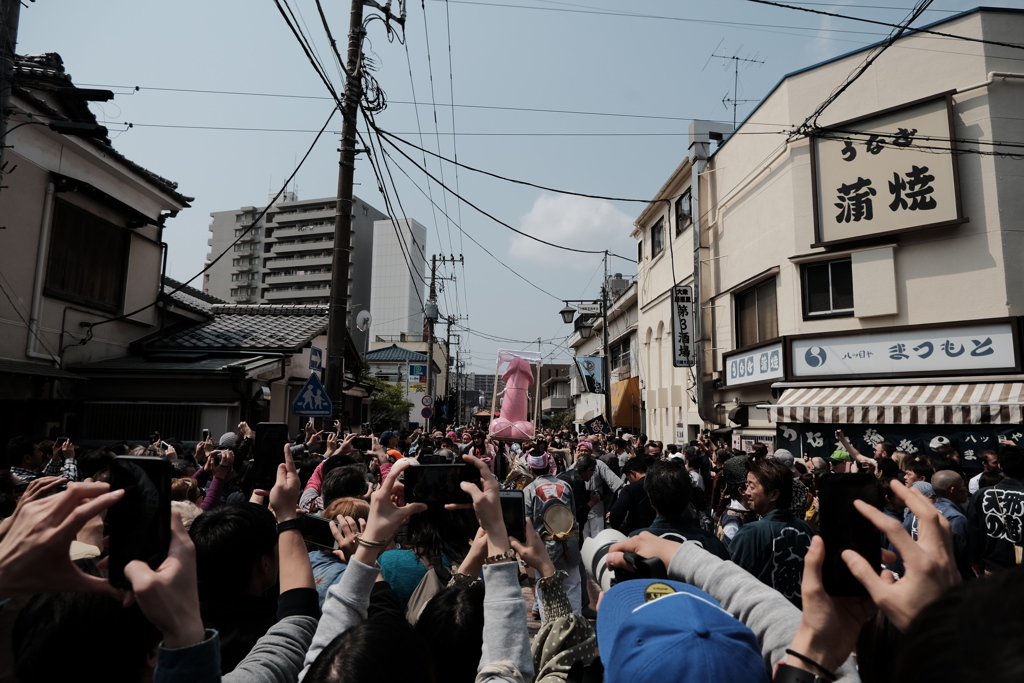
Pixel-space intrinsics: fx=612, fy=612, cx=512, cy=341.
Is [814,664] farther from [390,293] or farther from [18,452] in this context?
[390,293]

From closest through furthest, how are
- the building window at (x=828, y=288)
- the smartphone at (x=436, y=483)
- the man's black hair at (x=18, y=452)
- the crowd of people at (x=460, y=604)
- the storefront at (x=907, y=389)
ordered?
the crowd of people at (x=460, y=604)
the smartphone at (x=436, y=483)
the man's black hair at (x=18, y=452)
the storefront at (x=907, y=389)
the building window at (x=828, y=288)

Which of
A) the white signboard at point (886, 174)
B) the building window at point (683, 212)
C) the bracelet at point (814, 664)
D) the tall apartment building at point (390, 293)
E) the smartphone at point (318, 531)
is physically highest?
the tall apartment building at point (390, 293)

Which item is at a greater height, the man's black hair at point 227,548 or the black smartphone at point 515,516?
the black smartphone at point 515,516

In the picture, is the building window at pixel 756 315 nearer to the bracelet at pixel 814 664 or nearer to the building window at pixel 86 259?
the building window at pixel 86 259

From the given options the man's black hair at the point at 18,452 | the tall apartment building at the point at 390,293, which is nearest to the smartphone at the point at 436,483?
the man's black hair at the point at 18,452

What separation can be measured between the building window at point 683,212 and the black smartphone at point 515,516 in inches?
841

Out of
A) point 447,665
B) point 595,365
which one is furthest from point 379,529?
point 595,365

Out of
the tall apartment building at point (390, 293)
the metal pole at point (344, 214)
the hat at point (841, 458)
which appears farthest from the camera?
the tall apartment building at point (390, 293)

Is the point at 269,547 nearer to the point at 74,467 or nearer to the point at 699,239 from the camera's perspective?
the point at 74,467

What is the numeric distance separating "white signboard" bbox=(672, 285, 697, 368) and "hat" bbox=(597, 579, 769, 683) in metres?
19.6

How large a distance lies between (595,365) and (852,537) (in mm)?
37396

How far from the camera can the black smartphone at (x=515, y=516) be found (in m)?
2.39

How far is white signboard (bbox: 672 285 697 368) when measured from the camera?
67.5 ft

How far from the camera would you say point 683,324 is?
67.9 ft
